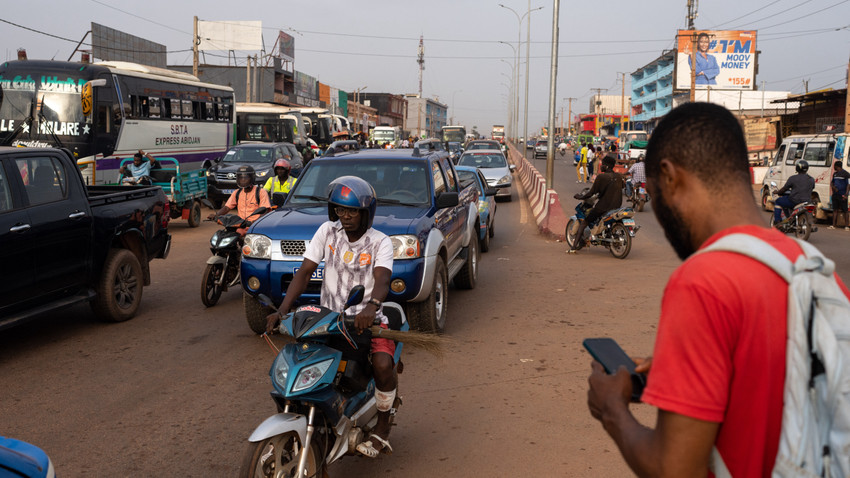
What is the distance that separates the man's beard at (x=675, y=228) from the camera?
68.1 inches

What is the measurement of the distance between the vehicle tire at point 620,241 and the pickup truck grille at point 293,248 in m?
7.34

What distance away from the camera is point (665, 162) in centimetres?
174

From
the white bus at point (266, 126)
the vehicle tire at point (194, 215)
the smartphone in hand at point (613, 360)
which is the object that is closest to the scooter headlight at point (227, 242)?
the smartphone in hand at point (613, 360)

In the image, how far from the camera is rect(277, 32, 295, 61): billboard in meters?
66.6

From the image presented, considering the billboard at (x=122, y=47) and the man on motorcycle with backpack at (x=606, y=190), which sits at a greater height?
the billboard at (x=122, y=47)

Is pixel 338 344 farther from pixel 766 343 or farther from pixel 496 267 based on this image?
pixel 496 267

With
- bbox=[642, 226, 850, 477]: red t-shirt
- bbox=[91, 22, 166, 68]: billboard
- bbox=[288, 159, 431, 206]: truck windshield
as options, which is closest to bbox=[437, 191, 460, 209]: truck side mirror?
bbox=[288, 159, 431, 206]: truck windshield

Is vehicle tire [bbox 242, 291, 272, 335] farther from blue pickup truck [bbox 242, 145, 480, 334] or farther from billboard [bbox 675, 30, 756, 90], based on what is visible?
billboard [bbox 675, 30, 756, 90]

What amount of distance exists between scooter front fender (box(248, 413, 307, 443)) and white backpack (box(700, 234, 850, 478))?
7.41 feet

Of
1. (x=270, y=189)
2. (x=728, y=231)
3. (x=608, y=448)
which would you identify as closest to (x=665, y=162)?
(x=728, y=231)

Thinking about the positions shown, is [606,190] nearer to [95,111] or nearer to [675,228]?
[675,228]

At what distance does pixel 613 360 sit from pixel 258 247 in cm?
555

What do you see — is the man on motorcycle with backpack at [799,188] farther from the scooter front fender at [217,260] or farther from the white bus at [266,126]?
the white bus at [266,126]

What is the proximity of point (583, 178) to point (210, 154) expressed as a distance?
715 inches
